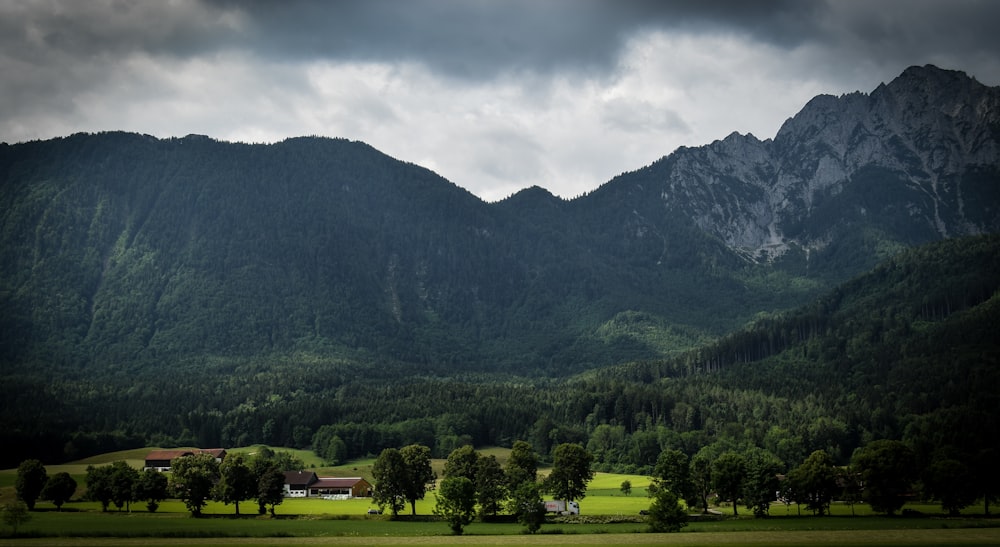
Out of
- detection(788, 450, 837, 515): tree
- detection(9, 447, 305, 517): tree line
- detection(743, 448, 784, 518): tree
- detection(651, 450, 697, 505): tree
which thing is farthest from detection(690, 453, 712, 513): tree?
detection(9, 447, 305, 517): tree line

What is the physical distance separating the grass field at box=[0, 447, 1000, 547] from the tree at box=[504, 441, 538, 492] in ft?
30.3

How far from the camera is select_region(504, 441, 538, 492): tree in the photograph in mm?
132750

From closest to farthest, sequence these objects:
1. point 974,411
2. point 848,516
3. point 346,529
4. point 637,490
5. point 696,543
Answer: point 696,543 → point 346,529 → point 848,516 → point 637,490 → point 974,411

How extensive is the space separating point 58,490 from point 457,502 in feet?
201

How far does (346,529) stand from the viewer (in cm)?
10994

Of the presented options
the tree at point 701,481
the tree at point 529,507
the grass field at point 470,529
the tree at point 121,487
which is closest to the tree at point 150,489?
the tree at point 121,487

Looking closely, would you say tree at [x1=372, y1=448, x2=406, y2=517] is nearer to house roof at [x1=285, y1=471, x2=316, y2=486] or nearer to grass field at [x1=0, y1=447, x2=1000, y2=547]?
grass field at [x1=0, y1=447, x2=1000, y2=547]

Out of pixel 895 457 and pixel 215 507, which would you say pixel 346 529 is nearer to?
pixel 215 507

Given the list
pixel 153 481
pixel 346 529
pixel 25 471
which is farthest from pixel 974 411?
pixel 25 471

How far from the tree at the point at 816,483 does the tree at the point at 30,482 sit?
104 metres

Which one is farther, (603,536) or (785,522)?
(785,522)

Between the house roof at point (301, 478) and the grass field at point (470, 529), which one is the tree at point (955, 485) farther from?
the house roof at point (301, 478)

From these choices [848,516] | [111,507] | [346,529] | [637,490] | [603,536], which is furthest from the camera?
[637,490]

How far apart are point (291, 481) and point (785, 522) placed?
87304 millimetres
